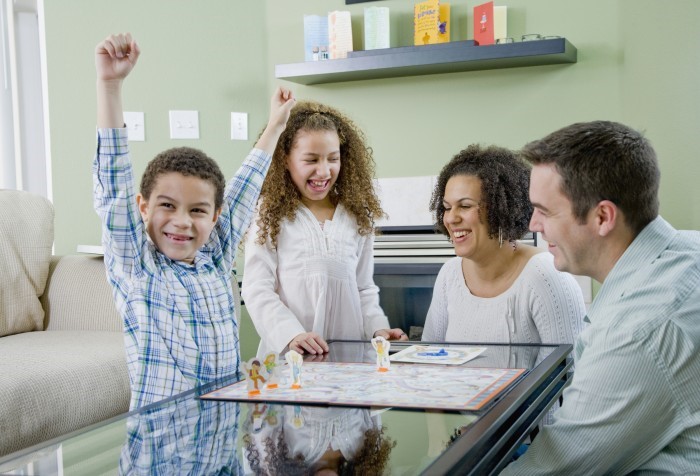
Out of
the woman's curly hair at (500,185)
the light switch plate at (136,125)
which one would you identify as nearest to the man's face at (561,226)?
the woman's curly hair at (500,185)

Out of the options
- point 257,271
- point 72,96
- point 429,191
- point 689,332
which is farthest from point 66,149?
point 689,332

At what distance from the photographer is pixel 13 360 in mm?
1923

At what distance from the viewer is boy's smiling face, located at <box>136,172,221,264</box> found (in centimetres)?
139

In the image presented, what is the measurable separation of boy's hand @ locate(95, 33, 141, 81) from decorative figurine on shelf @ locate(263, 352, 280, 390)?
54 cm

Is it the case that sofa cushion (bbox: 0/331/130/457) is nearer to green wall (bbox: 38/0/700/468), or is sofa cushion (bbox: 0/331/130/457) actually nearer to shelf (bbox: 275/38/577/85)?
green wall (bbox: 38/0/700/468)

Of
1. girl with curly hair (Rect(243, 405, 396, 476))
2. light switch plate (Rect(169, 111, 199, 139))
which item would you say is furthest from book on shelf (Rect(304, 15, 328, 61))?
girl with curly hair (Rect(243, 405, 396, 476))

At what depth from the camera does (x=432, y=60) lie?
311 cm

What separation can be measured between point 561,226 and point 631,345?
0.28 meters

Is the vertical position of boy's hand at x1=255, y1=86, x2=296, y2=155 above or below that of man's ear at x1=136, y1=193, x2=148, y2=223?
above

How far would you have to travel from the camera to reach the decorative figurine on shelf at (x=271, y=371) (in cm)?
114

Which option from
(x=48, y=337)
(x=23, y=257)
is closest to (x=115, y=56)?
(x=48, y=337)

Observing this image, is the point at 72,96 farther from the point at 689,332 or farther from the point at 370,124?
the point at 689,332

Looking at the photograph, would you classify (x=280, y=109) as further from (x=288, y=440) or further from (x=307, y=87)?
(x=307, y=87)

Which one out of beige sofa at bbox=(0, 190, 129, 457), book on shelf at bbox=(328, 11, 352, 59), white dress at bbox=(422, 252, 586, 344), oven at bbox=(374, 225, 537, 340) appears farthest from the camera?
book on shelf at bbox=(328, 11, 352, 59)
